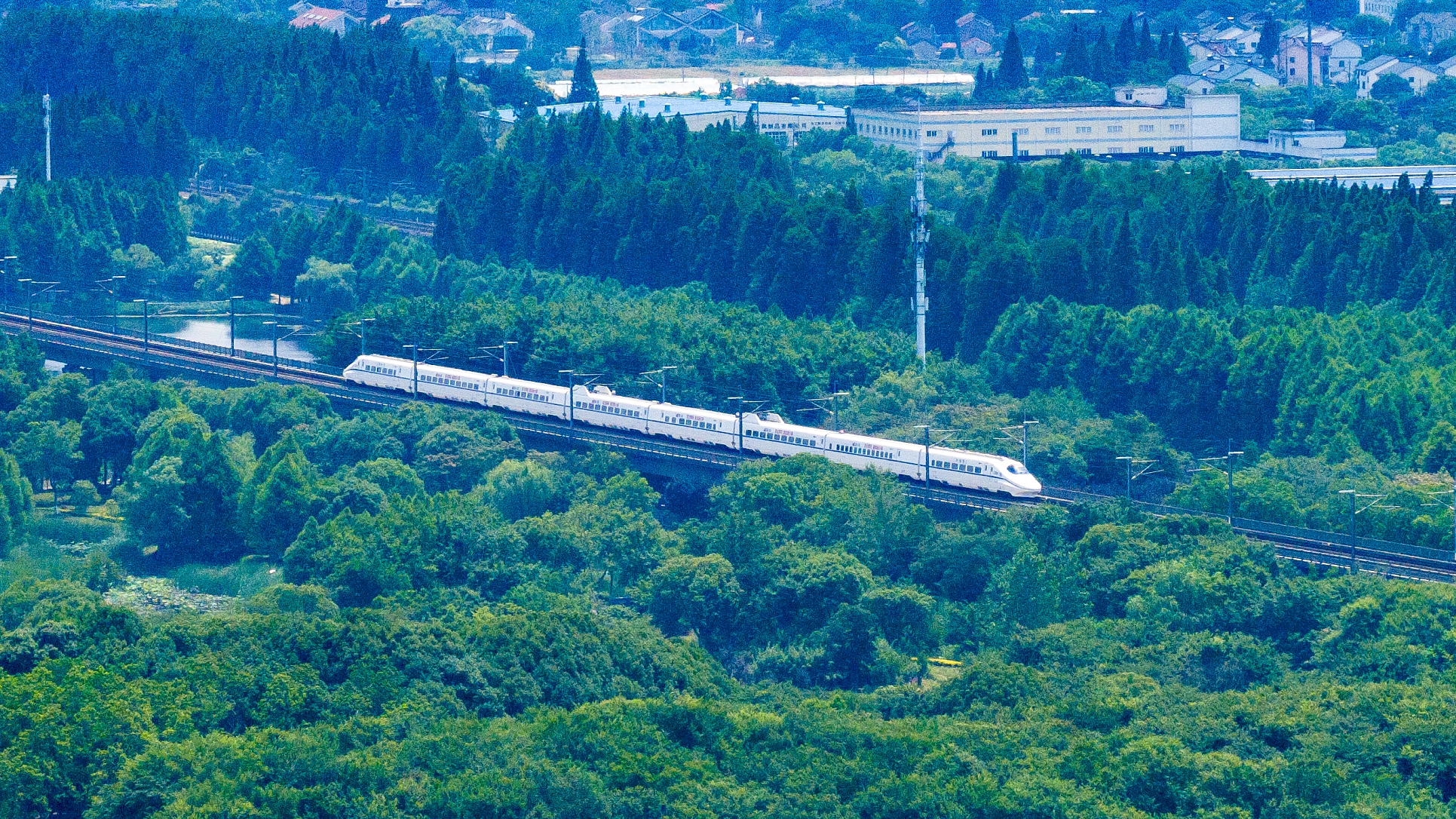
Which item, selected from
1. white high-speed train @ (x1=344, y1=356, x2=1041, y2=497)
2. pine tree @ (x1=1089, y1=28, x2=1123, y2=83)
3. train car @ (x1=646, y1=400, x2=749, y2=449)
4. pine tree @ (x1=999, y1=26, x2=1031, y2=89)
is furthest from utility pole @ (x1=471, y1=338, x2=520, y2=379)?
pine tree @ (x1=1089, y1=28, x2=1123, y2=83)

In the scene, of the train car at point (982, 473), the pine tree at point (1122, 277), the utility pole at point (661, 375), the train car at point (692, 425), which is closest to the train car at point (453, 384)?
the utility pole at point (661, 375)

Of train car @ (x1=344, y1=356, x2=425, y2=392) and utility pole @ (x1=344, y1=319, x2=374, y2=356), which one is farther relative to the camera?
utility pole @ (x1=344, y1=319, x2=374, y2=356)

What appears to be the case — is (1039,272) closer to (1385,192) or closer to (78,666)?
(1385,192)

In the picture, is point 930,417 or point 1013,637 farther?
point 930,417

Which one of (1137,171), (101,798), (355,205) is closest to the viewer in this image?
(101,798)

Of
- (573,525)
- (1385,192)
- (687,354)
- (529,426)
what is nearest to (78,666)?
(573,525)

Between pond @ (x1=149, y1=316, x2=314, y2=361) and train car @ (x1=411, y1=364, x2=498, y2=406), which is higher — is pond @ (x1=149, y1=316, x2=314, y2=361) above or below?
below

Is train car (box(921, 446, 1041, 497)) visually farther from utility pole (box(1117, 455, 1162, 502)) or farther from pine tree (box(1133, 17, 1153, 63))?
pine tree (box(1133, 17, 1153, 63))
